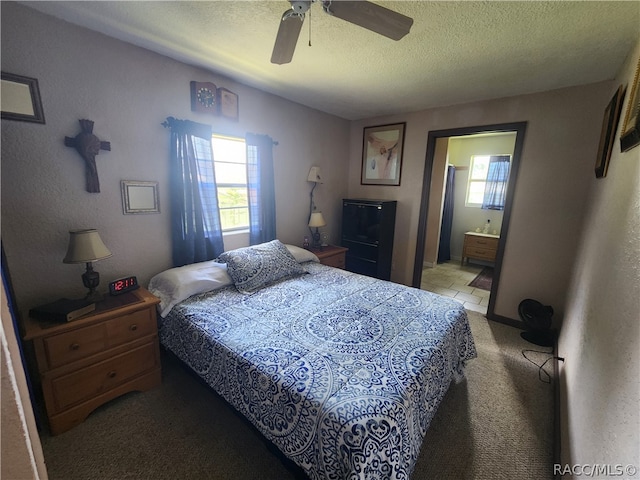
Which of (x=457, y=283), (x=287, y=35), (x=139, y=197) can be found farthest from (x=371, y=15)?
(x=457, y=283)

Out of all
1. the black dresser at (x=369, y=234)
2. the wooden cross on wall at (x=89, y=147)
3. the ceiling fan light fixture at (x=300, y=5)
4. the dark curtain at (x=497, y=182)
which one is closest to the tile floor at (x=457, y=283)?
the black dresser at (x=369, y=234)

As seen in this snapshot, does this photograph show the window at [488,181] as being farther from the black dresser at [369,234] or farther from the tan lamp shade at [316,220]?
the tan lamp shade at [316,220]

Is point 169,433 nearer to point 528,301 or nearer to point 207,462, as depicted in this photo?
point 207,462

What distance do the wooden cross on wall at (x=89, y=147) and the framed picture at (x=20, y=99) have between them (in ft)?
0.60

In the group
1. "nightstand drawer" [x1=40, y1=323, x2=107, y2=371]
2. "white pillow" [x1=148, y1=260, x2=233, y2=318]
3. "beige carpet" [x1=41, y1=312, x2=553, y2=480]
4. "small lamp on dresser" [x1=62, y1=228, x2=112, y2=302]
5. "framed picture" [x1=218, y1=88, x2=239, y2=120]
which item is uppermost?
"framed picture" [x1=218, y1=88, x2=239, y2=120]

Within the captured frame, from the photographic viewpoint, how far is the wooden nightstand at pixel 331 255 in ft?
11.0

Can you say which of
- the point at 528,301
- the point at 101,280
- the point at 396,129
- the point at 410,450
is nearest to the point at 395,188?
the point at 396,129

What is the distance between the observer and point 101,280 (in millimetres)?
2004

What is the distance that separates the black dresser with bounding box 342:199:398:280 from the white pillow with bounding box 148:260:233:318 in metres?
2.04

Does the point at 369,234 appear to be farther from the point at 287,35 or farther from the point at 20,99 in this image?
the point at 20,99

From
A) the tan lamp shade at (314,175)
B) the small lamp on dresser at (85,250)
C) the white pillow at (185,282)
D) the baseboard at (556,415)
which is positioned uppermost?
the tan lamp shade at (314,175)

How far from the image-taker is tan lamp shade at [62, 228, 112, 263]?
1.65m

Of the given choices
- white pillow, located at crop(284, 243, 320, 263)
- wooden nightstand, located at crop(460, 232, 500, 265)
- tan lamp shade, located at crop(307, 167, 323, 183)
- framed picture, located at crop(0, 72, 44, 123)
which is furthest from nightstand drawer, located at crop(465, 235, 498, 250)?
framed picture, located at crop(0, 72, 44, 123)

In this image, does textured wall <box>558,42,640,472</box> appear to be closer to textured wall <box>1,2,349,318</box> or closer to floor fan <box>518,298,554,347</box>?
floor fan <box>518,298,554,347</box>
